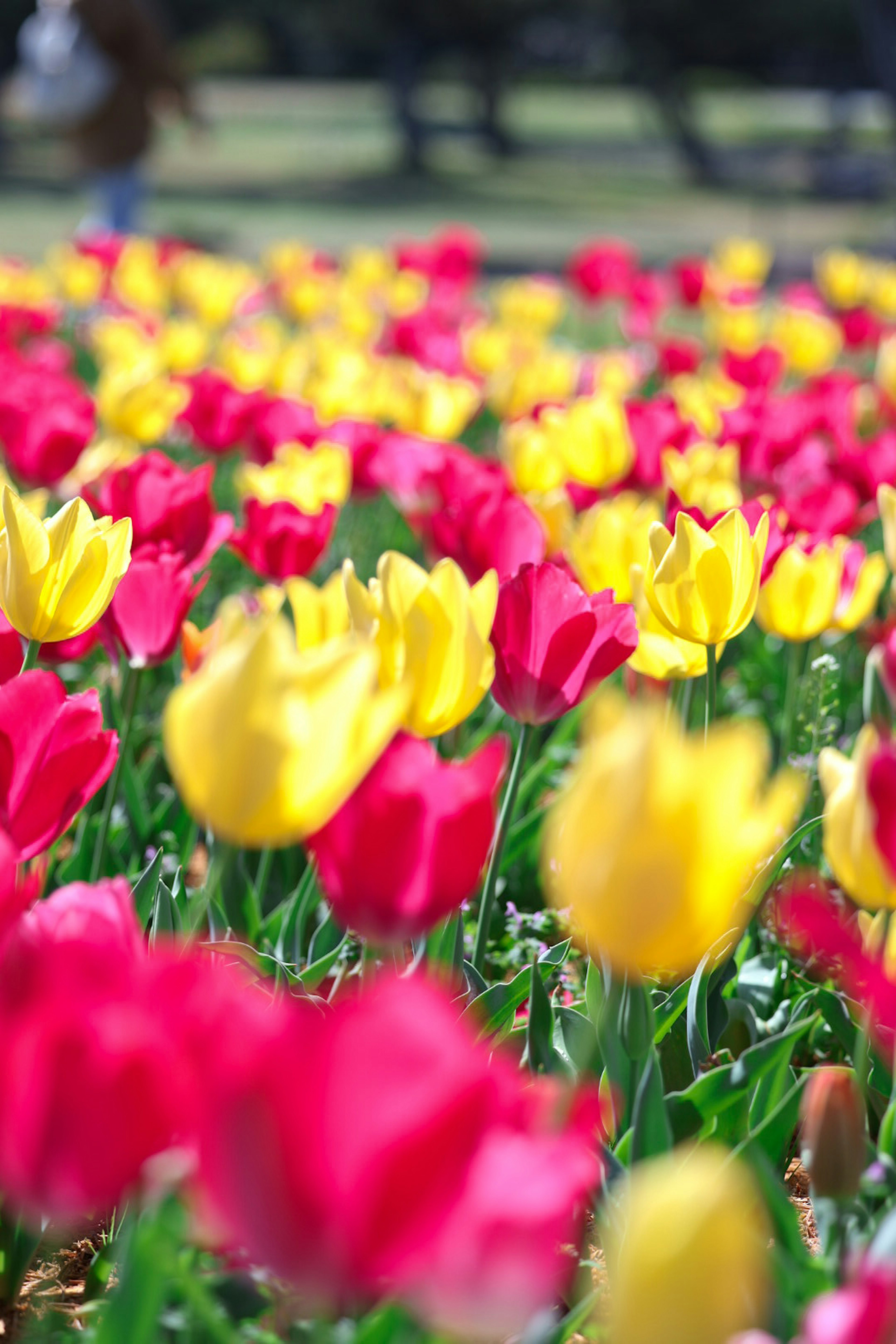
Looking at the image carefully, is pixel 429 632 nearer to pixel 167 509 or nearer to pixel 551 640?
pixel 551 640

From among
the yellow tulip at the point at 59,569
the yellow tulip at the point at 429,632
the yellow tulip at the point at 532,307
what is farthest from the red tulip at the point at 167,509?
the yellow tulip at the point at 532,307

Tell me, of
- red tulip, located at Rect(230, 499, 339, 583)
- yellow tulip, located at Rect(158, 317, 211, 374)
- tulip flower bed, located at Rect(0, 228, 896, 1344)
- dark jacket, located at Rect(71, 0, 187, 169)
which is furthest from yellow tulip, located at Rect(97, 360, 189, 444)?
dark jacket, located at Rect(71, 0, 187, 169)

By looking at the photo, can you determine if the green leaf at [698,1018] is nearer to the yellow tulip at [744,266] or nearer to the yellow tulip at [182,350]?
the yellow tulip at [182,350]

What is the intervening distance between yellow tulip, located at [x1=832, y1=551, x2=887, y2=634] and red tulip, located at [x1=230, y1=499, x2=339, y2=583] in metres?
0.77

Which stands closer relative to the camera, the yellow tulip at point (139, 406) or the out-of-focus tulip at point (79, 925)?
the out-of-focus tulip at point (79, 925)

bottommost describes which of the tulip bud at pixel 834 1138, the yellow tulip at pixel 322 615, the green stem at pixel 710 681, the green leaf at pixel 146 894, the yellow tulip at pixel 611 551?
the tulip bud at pixel 834 1138

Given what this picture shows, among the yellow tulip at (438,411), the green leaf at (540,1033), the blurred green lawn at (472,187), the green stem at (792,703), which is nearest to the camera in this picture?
the green leaf at (540,1033)

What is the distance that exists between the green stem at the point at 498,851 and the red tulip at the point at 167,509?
0.64 meters

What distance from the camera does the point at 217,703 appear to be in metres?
0.98

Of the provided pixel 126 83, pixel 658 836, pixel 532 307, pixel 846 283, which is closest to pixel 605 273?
pixel 532 307

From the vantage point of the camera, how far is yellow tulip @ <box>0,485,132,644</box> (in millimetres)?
1548

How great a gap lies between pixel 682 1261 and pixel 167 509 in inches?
62.5

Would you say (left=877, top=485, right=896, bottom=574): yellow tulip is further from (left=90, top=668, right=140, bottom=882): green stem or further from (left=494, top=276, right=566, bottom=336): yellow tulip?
(left=494, top=276, right=566, bottom=336): yellow tulip

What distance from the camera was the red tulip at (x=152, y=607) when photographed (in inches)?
73.3
